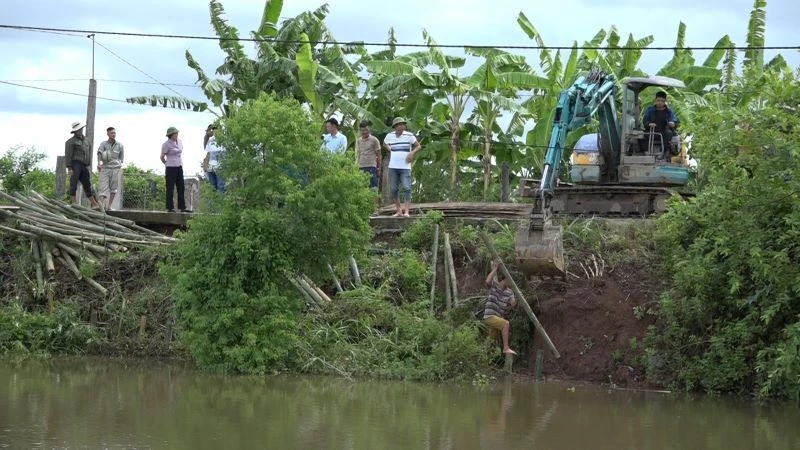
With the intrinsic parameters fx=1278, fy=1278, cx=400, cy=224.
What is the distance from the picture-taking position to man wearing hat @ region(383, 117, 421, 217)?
21.5 m

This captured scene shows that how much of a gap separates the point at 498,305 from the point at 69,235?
763 cm

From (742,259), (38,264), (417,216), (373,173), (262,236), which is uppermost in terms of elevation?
(373,173)

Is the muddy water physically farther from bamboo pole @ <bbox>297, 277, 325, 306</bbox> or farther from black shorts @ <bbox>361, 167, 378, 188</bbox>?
black shorts @ <bbox>361, 167, 378, 188</bbox>

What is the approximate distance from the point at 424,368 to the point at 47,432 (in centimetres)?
655

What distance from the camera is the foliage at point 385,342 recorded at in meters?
18.0

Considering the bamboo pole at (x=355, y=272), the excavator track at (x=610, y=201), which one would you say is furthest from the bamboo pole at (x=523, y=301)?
the excavator track at (x=610, y=201)

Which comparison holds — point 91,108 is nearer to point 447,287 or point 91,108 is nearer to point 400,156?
point 400,156

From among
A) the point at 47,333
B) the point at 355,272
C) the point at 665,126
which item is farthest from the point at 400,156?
the point at 47,333

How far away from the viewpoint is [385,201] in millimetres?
26031

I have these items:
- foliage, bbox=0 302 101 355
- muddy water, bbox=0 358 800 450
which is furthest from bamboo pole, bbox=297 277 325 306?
foliage, bbox=0 302 101 355

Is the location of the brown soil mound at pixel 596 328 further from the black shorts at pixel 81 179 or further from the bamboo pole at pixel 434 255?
the black shorts at pixel 81 179

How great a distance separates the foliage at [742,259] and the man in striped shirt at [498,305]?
2.14 meters

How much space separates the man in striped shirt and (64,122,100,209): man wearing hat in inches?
323

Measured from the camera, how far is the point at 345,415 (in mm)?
14609
